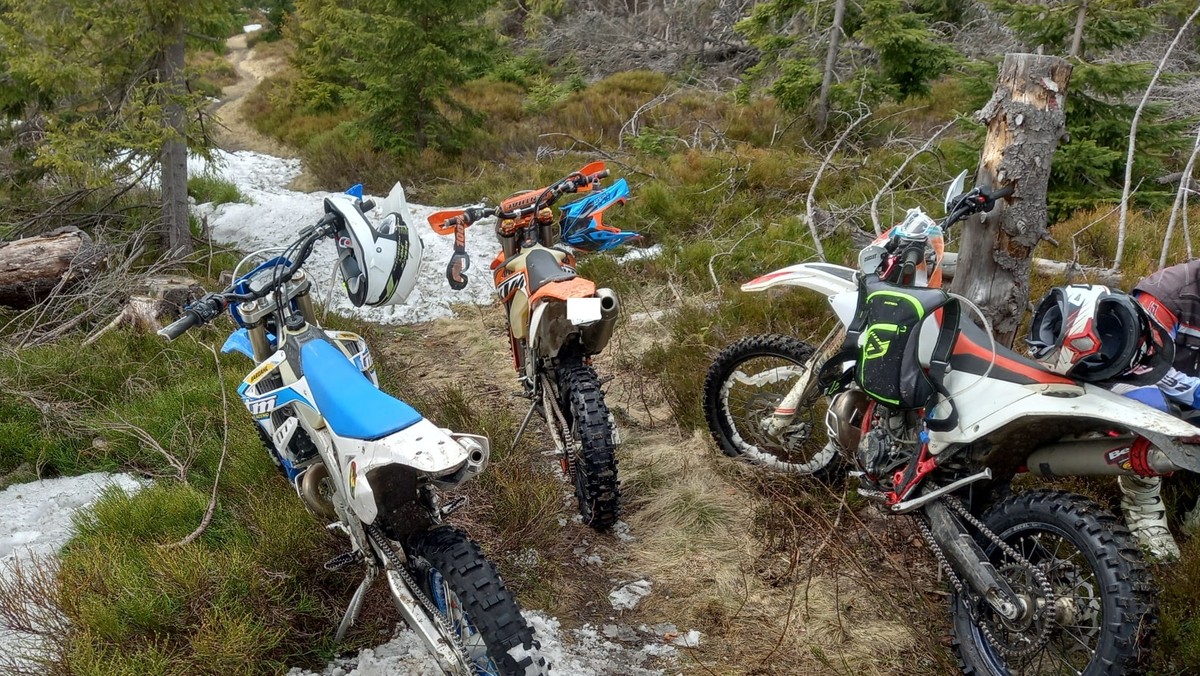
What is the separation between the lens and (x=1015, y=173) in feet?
A: 11.4

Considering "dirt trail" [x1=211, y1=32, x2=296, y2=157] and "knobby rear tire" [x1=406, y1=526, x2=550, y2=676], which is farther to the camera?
"dirt trail" [x1=211, y1=32, x2=296, y2=157]

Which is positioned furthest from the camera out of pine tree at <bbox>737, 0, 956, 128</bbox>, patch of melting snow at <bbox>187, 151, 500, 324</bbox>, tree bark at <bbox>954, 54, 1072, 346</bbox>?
pine tree at <bbox>737, 0, 956, 128</bbox>

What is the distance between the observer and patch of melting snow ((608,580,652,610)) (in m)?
3.21

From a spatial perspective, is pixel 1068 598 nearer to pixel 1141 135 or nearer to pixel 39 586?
pixel 39 586

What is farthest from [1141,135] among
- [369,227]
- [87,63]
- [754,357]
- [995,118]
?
[87,63]

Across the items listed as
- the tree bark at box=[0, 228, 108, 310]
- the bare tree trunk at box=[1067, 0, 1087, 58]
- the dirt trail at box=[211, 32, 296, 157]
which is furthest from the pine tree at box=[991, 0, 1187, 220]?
the dirt trail at box=[211, 32, 296, 157]

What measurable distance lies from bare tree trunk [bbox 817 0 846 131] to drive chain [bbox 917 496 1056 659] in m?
7.39

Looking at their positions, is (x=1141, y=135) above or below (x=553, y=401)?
above

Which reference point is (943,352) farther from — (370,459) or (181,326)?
(181,326)

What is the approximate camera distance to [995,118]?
3568mm

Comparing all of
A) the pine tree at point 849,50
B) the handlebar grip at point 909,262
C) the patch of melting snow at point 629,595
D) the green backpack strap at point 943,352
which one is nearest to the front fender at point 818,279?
the handlebar grip at point 909,262

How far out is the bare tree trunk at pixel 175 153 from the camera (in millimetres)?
6461

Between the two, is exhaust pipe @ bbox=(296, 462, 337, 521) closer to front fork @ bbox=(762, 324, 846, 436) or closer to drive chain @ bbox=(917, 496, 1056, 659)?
front fork @ bbox=(762, 324, 846, 436)

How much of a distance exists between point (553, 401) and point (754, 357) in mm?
1090
